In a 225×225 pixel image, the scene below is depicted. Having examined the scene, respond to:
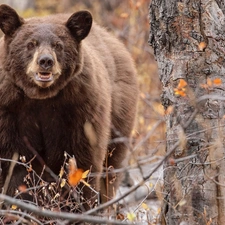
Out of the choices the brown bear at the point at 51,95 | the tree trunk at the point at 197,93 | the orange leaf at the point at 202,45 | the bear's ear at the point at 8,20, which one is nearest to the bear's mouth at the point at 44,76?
the brown bear at the point at 51,95

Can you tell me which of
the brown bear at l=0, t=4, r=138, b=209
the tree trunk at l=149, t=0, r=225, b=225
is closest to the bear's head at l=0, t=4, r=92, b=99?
the brown bear at l=0, t=4, r=138, b=209

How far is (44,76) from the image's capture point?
17.0 feet

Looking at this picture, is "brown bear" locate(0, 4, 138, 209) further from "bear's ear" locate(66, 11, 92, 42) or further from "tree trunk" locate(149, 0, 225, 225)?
"tree trunk" locate(149, 0, 225, 225)

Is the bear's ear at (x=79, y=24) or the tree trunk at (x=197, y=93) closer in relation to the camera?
the tree trunk at (x=197, y=93)

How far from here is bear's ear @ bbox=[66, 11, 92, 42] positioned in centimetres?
568

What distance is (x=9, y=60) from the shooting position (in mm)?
5465

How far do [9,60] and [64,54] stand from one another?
45 centimetres

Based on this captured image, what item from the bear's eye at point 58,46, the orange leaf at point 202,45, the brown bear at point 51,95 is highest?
the orange leaf at point 202,45

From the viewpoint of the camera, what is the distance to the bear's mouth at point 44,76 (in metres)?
5.18

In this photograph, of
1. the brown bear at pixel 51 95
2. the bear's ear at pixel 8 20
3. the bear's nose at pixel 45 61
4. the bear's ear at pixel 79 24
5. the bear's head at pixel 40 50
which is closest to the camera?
the bear's nose at pixel 45 61

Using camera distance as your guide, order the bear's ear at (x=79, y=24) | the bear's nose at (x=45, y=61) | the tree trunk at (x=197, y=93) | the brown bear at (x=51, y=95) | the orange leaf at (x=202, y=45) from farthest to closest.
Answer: the bear's ear at (x=79, y=24)
the brown bear at (x=51, y=95)
the bear's nose at (x=45, y=61)
the tree trunk at (x=197, y=93)
the orange leaf at (x=202, y=45)

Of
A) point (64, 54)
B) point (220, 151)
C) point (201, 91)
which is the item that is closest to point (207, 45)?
point (201, 91)

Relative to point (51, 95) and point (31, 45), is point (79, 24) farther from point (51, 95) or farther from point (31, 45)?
point (51, 95)

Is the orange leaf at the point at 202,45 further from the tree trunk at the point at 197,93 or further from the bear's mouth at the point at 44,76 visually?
the bear's mouth at the point at 44,76
